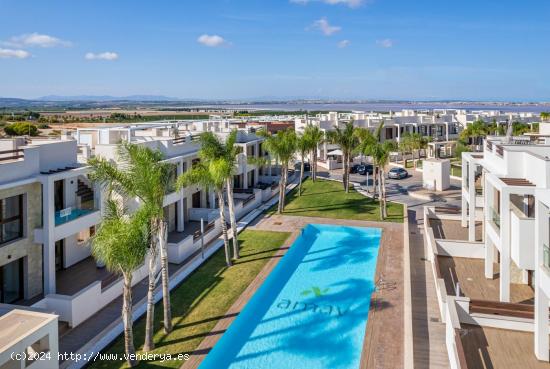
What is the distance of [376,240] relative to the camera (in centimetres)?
2303

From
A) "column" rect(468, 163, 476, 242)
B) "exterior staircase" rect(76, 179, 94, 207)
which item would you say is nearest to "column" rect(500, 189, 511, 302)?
"column" rect(468, 163, 476, 242)

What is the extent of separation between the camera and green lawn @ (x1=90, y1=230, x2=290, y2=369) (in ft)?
40.8

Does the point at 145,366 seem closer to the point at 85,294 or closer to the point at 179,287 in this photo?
the point at 85,294

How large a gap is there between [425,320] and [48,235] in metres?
12.4

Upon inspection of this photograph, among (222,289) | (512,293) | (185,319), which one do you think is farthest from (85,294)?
(512,293)

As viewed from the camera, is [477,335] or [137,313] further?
[137,313]

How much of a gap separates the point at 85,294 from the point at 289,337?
6506mm

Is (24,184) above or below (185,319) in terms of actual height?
above


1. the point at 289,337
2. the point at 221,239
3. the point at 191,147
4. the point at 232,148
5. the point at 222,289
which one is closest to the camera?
the point at 289,337

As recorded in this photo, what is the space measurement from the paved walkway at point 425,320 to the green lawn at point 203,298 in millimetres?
6078

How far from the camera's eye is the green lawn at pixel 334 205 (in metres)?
27.5

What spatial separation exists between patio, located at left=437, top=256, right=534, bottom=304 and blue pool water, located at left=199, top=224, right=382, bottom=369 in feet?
9.30

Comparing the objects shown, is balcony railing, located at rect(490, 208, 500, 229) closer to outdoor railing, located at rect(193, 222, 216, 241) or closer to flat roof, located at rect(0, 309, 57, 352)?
outdoor railing, located at rect(193, 222, 216, 241)

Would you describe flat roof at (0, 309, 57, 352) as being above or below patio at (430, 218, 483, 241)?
below
